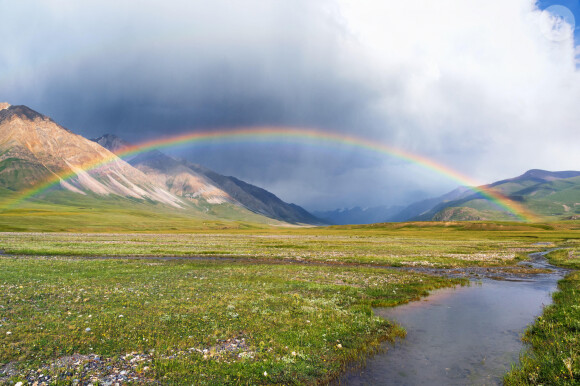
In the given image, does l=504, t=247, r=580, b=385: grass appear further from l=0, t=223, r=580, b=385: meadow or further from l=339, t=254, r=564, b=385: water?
l=339, t=254, r=564, b=385: water

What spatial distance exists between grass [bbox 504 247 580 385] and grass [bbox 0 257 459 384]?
6.00m

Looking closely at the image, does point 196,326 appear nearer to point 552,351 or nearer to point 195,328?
point 195,328

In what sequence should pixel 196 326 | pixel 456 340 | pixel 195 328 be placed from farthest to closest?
pixel 196 326 → pixel 456 340 → pixel 195 328

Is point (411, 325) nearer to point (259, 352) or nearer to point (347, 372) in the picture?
point (347, 372)

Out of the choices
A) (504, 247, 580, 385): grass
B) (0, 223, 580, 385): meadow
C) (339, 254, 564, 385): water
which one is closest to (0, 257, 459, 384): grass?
(0, 223, 580, 385): meadow

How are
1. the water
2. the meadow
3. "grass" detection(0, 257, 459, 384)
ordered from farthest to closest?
the water, "grass" detection(0, 257, 459, 384), the meadow

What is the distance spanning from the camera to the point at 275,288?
27.2 m

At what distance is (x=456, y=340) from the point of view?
1631 centimetres

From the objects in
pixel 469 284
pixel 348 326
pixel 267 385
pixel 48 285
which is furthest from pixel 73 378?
pixel 469 284

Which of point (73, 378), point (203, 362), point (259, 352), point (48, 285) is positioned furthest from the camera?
point (48, 285)

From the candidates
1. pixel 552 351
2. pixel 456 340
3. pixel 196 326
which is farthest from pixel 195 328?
pixel 552 351

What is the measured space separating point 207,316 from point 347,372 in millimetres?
8832

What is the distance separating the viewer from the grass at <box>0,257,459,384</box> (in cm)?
1213

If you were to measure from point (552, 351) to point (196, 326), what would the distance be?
53.6 ft
